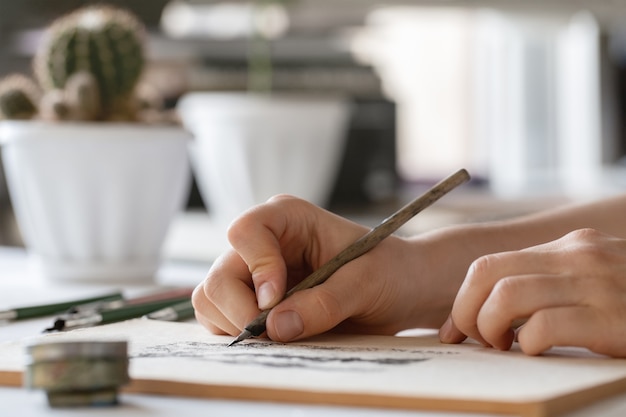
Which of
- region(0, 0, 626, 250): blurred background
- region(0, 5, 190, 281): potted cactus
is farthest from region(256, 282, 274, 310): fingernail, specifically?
region(0, 0, 626, 250): blurred background

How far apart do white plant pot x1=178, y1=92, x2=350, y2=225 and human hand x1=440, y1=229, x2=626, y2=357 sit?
1.06m

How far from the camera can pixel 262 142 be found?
5.28 ft

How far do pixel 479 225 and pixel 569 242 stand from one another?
0.14 m

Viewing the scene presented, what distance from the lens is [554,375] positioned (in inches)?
18.0

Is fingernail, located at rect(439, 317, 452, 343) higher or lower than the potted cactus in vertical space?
lower

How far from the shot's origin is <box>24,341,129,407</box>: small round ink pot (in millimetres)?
410

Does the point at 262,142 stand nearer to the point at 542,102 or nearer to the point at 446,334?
the point at 446,334

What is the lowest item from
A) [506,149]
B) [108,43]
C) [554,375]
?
[506,149]

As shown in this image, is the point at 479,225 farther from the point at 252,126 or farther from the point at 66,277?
the point at 252,126

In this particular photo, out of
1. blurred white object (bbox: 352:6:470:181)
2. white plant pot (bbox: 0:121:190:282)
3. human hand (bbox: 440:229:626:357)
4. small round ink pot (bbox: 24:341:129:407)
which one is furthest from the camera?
blurred white object (bbox: 352:6:470:181)

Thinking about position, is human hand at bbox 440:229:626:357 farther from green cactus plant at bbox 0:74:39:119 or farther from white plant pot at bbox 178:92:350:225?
white plant pot at bbox 178:92:350:225

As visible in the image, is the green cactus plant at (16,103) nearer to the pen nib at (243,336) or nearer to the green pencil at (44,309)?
the green pencil at (44,309)

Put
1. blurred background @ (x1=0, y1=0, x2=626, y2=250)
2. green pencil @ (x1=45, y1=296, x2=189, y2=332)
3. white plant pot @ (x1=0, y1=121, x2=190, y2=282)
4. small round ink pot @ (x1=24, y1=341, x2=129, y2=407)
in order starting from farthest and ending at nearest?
1. blurred background @ (x1=0, y1=0, x2=626, y2=250)
2. white plant pot @ (x1=0, y1=121, x2=190, y2=282)
3. green pencil @ (x1=45, y1=296, x2=189, y2=332)
4. small round ink pot @ (x1=24, y1=341, x2=129, y2=407)

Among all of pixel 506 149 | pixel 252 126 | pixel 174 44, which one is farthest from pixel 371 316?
pixel 506 149
